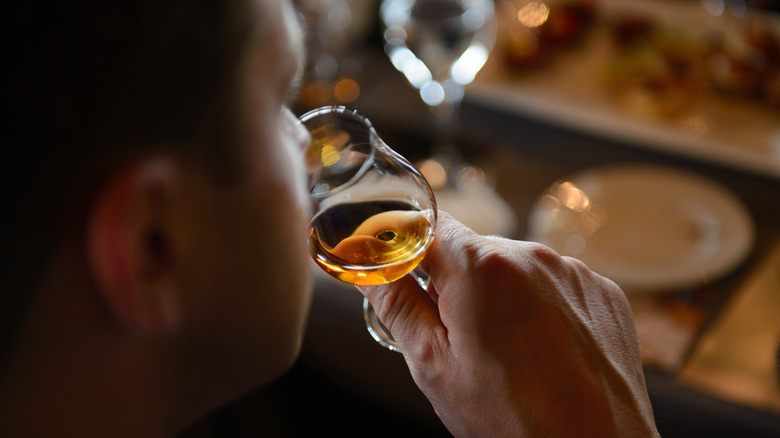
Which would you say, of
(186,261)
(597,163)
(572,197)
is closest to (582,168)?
(597,163)

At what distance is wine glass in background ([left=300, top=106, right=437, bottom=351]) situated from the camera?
0.65 meters

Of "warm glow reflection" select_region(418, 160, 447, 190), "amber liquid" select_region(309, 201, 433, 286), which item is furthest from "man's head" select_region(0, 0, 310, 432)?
"warm glow reflection" select_region(418, 160, 447, 190)

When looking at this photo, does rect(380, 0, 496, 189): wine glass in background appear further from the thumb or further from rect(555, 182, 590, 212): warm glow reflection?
the thumb

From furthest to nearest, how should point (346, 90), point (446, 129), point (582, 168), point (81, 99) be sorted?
point (346, 90) → point (446, 129) → point (582, 168) → point (81, 99)

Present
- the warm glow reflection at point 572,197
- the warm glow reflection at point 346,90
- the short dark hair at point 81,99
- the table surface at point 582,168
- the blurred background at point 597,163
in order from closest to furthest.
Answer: the short dark hair at point 81,99, the table surface at point 582,168, the blurred background at point 597,163, the warm glow reflection at point 572,197, the warm glow reflection at point 346,90

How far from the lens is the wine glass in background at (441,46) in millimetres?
1306

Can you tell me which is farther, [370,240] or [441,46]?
[441,46]

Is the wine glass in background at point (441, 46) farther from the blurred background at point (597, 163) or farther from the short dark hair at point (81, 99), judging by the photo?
the short dark hair at point (81, 99)

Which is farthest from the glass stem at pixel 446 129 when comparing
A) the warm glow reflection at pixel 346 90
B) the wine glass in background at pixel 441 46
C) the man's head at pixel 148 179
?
the man's head at pixel 148 179

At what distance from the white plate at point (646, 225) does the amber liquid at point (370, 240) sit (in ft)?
1.74

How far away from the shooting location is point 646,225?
122 centimetres

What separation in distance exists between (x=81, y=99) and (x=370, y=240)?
1.06 feet

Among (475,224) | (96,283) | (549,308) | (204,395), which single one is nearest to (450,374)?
(549,308)

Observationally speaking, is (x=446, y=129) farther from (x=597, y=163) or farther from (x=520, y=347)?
(x=520, y=347)
